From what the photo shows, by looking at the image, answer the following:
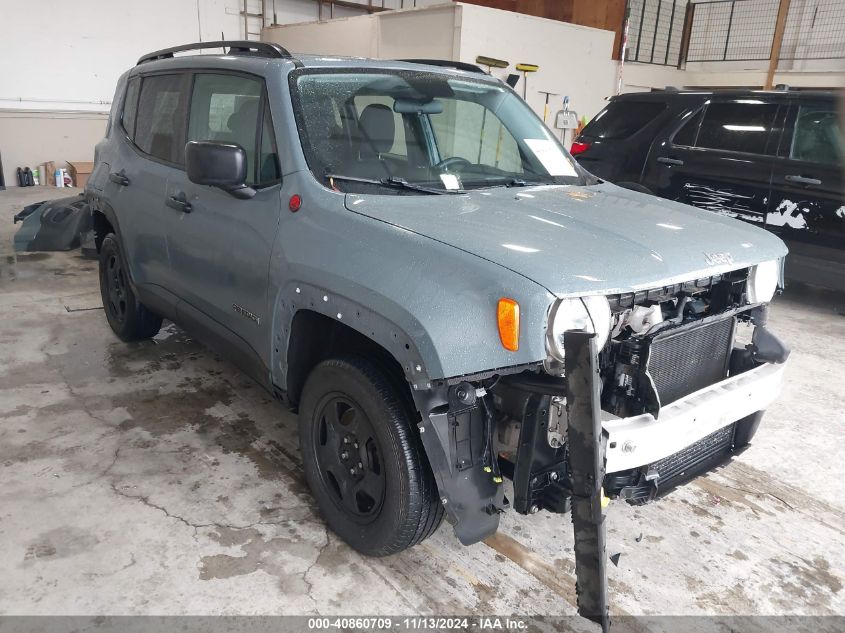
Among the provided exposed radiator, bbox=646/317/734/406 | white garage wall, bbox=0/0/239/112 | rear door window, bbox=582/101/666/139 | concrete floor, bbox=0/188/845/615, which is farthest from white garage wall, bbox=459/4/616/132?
exposed radiator, bbox=646/317/734/406

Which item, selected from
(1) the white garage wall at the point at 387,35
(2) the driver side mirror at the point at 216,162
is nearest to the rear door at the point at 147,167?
(2) the driver side mirror at the point at 216,162

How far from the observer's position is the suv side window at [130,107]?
12.1 feet

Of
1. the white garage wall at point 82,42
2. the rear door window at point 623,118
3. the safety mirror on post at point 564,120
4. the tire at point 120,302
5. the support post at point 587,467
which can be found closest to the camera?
the support post at point 587,467

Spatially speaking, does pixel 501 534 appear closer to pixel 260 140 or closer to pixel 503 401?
pixel 503 401

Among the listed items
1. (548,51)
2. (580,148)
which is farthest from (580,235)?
(548,51)

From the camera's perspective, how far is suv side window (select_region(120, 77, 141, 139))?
12.1ft

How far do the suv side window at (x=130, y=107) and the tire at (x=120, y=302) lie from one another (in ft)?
2.10

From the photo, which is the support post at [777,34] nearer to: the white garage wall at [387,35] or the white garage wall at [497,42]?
the white garage wall at [497,42]

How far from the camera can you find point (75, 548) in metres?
2.29

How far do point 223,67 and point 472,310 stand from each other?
1846mm

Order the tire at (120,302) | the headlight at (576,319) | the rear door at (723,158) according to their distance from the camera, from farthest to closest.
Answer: the rear door at (723,158), the tire at (120,302), the headlight at (576,319)

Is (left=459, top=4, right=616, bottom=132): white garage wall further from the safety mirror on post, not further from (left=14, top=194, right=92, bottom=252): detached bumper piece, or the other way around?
(left=14, top=194, right=92, bottom=252): detached bumper piece

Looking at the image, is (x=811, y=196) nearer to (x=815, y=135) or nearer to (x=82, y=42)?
(x=815, y=135)

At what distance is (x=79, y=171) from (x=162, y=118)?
8792 millimetres
